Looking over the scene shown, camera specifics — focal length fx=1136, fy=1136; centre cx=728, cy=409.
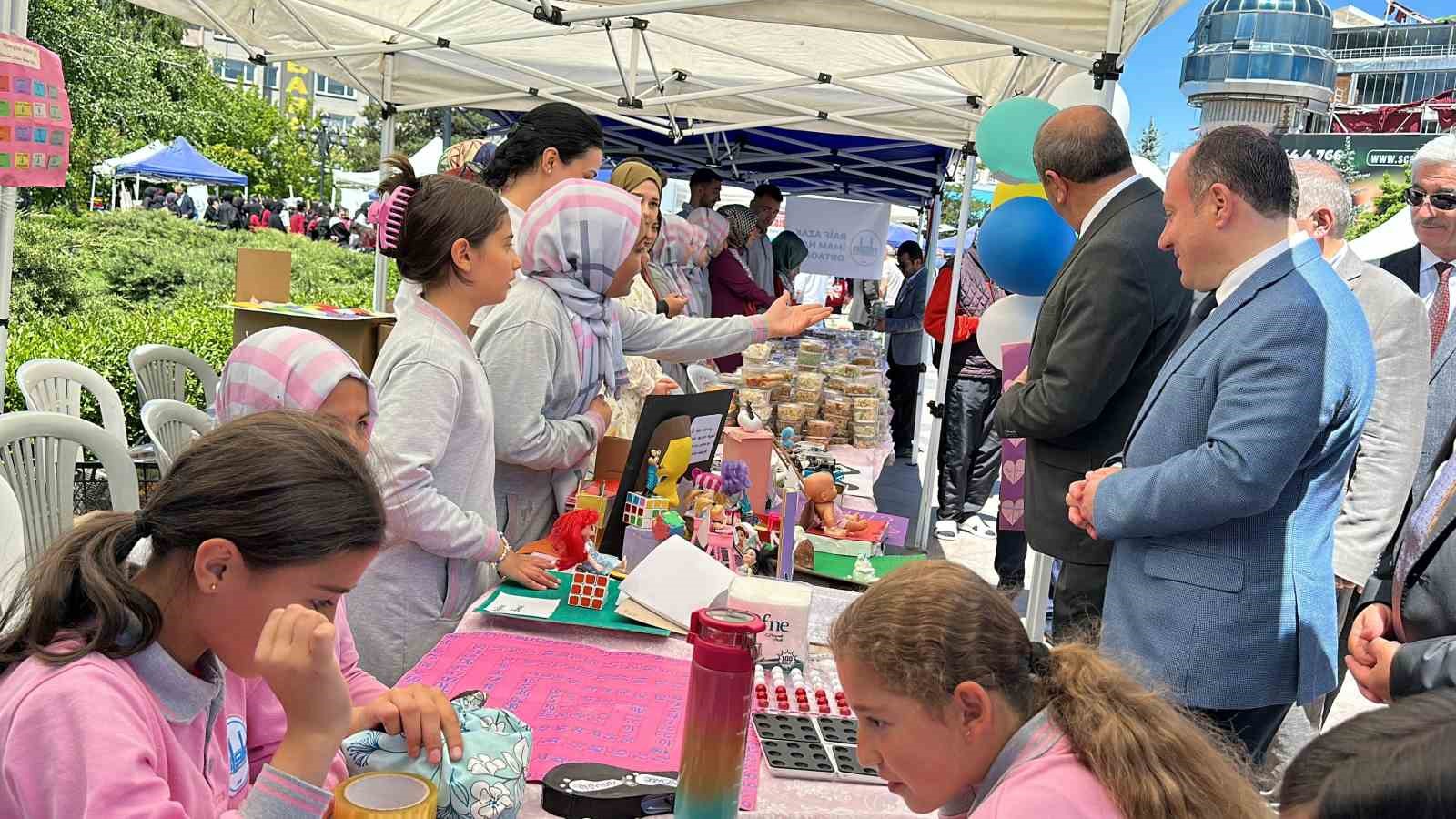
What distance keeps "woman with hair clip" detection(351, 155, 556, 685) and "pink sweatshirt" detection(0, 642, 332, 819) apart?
929 millimetres

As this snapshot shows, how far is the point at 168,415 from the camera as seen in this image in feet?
13.0

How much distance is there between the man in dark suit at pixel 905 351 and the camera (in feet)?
33.0

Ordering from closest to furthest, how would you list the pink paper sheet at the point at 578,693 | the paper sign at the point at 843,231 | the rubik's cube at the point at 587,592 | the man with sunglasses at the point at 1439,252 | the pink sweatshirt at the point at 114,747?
the pink sweatshirt at the point at 114,747, the pink paper sheet at the point at 578,693, the rubik's cube at the point at 587,592, the man with sunglasses at the point at 1439,252, the paper sign at the point at 843,231

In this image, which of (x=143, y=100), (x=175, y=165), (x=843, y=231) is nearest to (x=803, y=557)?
(x=843, y=231)

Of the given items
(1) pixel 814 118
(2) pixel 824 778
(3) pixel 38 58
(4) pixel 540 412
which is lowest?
(2) pixel 824 778

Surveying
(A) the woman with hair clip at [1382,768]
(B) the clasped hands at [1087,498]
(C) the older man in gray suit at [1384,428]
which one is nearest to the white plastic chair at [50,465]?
(B) the clasped hands at [1087,498]

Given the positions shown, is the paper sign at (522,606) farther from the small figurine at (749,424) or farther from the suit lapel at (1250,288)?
the suit lapel at (1250,288)

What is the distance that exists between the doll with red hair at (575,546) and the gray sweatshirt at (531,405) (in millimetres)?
182

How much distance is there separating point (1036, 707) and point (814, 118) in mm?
5673

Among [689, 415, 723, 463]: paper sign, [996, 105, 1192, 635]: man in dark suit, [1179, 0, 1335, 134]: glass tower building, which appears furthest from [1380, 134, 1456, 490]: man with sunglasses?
[1179, 0, 1335, 134]: glass tower building

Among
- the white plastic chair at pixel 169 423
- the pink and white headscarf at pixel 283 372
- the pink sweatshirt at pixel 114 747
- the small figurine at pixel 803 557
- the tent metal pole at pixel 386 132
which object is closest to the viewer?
the pink sweatshirt at pixel 114 747

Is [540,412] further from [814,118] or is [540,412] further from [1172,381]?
[814,118]

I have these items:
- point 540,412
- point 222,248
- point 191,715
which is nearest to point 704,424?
point 540,412

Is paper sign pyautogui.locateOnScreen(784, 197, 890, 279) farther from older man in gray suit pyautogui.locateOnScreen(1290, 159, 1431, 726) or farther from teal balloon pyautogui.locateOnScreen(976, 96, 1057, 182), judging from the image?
older man in gray suit pyautogui.locateOnScreen(1290, 159, 1431, 726)
